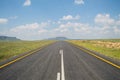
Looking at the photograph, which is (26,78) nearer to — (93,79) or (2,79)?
(2,79)

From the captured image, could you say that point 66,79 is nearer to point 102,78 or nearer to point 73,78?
point 73,78

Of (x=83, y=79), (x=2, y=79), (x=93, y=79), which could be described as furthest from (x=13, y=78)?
(x=93, y=79)

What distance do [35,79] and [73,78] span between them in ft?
5.57

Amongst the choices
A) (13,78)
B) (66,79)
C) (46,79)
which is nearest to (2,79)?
(13,78)

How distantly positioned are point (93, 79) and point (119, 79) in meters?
1.14

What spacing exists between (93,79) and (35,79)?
2.54 metres

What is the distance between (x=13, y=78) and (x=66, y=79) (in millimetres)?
2398

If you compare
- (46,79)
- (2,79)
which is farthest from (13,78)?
(46,79)

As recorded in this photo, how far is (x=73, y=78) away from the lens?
693cm

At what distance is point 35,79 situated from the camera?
669cm

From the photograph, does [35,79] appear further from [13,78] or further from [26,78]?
[13,78]

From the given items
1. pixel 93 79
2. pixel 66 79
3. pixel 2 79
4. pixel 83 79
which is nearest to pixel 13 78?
pixel 2 79

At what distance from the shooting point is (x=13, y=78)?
273 inches

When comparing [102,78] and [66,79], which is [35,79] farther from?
[102,78]
